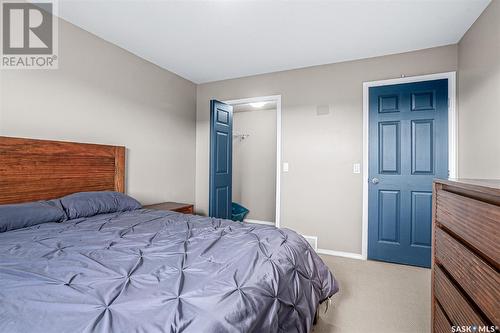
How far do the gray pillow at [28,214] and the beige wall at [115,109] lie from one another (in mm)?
665

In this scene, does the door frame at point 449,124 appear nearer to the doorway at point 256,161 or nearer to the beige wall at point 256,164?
the doorway at point 256,161

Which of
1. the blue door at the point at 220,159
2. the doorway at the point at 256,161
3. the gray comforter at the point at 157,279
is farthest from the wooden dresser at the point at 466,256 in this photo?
the doorway at the point at 256,161

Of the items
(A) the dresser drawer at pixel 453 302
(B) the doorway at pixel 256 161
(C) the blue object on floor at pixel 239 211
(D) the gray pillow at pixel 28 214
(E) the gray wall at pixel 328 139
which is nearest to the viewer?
(A) the dresser drawer at pixel 453 302

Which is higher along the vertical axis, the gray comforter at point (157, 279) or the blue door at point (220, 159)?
the blue door at point (220, 159)

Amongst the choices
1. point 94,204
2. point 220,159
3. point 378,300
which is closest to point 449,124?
point 378,300

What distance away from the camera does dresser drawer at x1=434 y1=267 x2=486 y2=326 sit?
3.11ft

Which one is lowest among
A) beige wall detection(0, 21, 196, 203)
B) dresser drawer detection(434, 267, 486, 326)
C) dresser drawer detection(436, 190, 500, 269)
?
dresser drawer detection(434, 267, 486, 326)

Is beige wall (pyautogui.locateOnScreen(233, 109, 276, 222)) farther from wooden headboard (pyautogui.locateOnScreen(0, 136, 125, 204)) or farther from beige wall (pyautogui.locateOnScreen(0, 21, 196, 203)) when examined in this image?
wooden headboard (pyautogui.locateOnScreen(0, 136, 125, 204))

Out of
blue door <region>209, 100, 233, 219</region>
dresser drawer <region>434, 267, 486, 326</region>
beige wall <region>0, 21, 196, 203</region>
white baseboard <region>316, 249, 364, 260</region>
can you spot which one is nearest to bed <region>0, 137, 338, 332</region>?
beige wall <region>0, 21, 196, 203</region>

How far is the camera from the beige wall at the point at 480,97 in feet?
6.41

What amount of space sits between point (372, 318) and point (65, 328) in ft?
6.37

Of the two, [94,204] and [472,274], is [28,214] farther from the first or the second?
[472,274]

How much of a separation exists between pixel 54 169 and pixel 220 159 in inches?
77.6

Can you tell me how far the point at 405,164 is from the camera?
2.88 m
